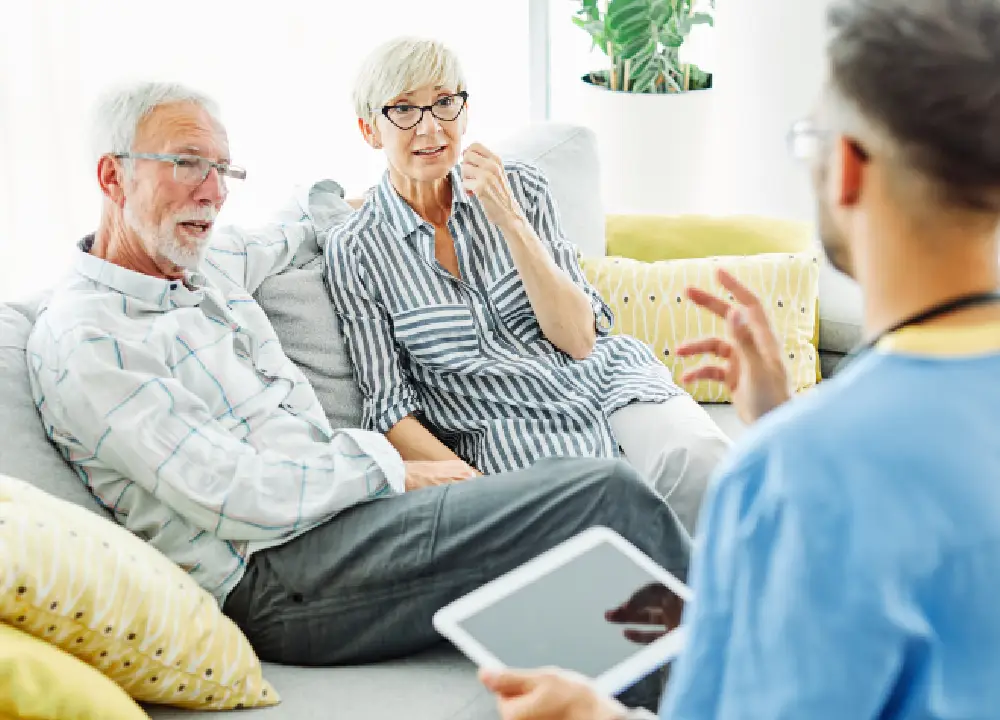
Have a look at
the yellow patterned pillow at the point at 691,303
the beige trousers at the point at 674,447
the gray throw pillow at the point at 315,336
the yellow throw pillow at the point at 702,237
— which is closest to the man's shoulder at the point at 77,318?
the gray throw pillow at the point at 315,336

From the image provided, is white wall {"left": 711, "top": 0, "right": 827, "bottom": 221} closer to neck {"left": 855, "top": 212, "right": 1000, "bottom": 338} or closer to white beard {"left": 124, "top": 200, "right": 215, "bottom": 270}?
white beard {"left": 124, "top": 200, "right": 215, "bottom": 270}

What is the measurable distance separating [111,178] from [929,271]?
1.43 m

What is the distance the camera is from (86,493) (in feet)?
5.47

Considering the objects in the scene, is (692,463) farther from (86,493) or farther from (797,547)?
(797,547)

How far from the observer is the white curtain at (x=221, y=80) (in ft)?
7.63

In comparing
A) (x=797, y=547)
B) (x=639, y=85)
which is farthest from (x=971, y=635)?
(x=639, y=85)

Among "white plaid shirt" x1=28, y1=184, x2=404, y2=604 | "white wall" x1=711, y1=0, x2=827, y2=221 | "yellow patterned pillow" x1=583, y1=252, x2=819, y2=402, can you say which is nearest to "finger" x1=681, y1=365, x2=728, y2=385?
"white plaid shirt" x1=28, y1=184, x2=404, y2=604

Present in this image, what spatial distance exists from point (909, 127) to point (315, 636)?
1.21 m

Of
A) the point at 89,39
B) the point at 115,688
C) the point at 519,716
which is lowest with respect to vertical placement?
the point at 115,688

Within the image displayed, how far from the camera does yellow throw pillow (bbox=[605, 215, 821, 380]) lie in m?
2.70

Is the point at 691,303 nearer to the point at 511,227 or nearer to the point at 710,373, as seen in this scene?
the point at 511,227

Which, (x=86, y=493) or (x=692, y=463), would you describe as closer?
(x=86, y=493)

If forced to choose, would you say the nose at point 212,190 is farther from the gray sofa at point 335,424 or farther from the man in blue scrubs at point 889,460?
the man in blue scrubs at point 889,460

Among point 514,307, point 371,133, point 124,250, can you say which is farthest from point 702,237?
point 124,250
